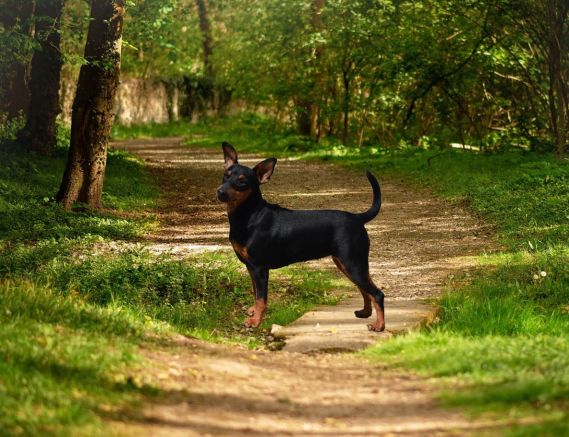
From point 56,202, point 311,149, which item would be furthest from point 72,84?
point 56,202

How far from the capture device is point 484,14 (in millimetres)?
24953

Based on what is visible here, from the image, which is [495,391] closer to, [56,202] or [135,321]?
[135,321]

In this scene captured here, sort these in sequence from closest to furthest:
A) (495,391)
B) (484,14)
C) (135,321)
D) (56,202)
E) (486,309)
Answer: (495,391) < (135,321) < (486,309) < (56,202) < (484,14)

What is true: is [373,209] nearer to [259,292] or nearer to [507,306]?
[259,292]

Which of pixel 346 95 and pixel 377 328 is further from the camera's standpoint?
pixel 346 95

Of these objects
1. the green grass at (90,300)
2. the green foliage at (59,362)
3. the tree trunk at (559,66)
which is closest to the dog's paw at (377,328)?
the green grass at (90,300)

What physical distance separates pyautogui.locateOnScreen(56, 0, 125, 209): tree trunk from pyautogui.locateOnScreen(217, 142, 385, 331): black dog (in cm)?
808

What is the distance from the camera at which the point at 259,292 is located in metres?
8.55

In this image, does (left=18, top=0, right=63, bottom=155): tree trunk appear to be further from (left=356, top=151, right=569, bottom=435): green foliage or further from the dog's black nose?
the dog's black nose

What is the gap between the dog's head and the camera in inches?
325

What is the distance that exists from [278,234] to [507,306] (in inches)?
84.5

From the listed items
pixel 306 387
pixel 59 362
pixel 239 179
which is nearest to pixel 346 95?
pixel 239 179

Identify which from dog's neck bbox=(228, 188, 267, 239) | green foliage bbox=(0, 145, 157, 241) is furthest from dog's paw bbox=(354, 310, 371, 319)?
green foliage bbox=(0, 145, 157, 241)

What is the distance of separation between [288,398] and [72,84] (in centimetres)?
3753
